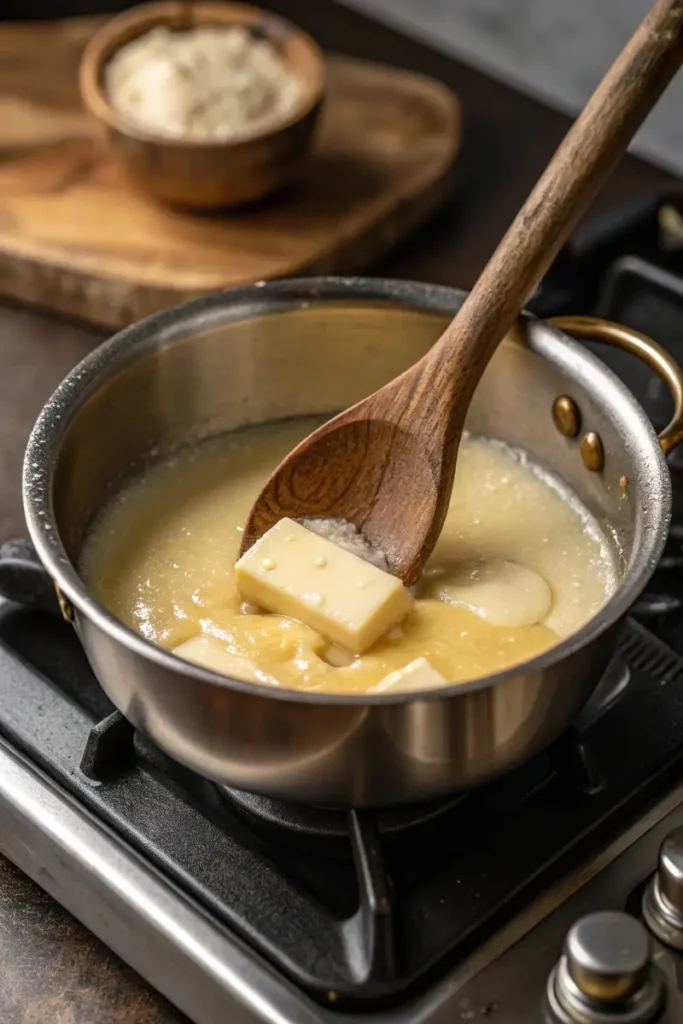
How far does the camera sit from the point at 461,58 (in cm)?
164

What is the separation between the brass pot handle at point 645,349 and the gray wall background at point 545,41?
759mm

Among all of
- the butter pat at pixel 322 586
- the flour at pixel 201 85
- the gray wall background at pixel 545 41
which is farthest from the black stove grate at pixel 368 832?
the gray wall background at pixel 545 41

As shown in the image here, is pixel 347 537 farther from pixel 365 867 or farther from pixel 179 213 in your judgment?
pixel 179 213

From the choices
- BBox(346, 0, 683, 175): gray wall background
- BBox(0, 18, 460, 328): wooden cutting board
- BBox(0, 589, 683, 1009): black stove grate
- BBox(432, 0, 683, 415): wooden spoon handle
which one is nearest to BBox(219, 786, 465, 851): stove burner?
BBox(0, 589, 683, 1009): black stove grate

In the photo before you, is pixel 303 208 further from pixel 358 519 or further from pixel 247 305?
pixel 358 519

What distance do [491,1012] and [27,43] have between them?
1219 millimetres

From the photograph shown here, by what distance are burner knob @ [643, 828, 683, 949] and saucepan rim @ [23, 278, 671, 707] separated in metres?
0.13

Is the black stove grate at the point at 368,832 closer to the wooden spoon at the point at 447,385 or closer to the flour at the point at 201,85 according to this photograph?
the wooden spoon at the point at 447,385

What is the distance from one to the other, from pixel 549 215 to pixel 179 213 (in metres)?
0.54

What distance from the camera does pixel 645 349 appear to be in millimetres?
886

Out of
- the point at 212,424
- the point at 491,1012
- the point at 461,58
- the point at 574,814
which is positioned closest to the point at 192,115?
the point at 212,424

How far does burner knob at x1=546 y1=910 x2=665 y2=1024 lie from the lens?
68cm

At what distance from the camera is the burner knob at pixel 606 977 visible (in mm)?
683

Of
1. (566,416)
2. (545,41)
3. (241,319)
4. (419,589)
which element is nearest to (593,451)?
(566,416)
